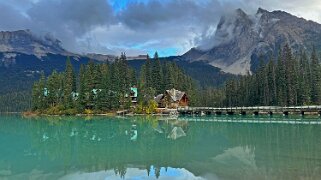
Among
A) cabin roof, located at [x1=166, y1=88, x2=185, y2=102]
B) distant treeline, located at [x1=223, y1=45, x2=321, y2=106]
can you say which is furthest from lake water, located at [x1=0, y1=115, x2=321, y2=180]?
cabin roof, located at [x1=166, y1=88, x2=185, y2=102]

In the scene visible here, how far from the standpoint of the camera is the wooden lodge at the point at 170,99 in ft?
387

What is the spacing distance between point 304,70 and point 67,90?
6926 cm

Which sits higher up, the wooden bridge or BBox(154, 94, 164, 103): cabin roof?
BBox(154, 94, 164, 103): cabin roof

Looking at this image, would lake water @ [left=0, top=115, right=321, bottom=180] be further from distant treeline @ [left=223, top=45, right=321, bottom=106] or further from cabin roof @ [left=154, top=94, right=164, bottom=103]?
cabin roof @ [left=154, top=94, right=164, bottom=103]

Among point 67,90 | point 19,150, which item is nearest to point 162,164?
point 19,150

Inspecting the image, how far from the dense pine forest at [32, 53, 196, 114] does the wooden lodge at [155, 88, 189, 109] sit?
3.16m

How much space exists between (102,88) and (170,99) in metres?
21.9

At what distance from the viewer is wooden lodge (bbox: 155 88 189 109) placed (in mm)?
117875

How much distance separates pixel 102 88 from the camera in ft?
358

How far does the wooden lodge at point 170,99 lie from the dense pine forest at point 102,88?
10.4 ft

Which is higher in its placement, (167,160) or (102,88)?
(102,88)

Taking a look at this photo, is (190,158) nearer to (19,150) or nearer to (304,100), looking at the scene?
(19,150)

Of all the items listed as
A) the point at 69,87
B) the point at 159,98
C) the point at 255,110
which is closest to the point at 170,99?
the point at 159,98

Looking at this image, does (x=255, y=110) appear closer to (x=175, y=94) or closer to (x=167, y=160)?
(x=175, y=94)
